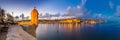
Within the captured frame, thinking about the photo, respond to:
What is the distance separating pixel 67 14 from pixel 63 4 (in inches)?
34.0

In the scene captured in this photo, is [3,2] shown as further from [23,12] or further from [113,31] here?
[113,31]

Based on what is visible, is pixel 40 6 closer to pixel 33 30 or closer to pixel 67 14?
pixel 67 14

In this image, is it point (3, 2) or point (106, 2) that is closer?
point (3, 2)

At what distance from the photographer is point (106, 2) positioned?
13.6m

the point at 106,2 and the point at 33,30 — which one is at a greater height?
the point at 106,2

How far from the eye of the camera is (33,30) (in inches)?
309

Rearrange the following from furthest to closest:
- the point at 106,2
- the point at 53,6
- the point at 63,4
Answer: the point at 106,2, the point at 63,4, the point at 53,6

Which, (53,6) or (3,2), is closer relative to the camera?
(3,2)

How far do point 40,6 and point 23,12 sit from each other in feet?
2.71

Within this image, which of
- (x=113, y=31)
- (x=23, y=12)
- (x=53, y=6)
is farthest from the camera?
(x=113, y=31)

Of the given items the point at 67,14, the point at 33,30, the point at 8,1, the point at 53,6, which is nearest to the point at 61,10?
the point at 67,14

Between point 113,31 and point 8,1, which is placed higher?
point 8,1

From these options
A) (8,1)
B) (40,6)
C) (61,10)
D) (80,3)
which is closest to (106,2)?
(80,3)

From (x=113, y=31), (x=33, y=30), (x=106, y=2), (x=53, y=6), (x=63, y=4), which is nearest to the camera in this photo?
(x=33, y=30)
